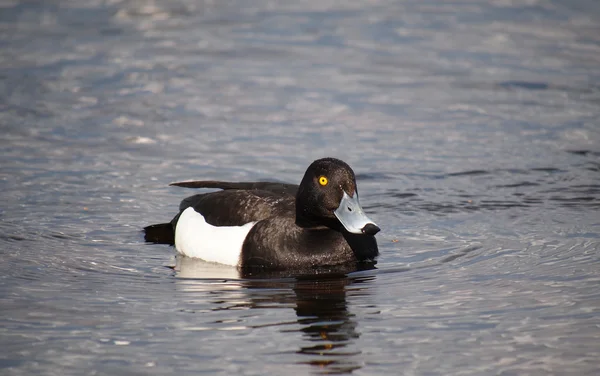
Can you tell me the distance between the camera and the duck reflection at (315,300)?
6438mm

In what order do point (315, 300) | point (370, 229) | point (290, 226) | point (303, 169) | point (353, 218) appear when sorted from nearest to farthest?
point (315, 300)
point (370, 229)
point (353, 218)
point (290, 226)
point (303, 169)

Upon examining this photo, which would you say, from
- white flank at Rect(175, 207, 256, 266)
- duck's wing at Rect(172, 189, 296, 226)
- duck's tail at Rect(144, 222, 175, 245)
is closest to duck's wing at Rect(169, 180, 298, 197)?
duck's wing at Rect(172, 189, 296, 226)

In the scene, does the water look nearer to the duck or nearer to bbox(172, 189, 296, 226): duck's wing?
the duck

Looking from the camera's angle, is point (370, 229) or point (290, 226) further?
point (290, 226)

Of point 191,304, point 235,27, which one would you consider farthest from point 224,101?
point 191,304

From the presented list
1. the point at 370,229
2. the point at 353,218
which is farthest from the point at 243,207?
the point at 370,229

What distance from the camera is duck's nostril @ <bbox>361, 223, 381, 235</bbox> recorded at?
26.8 feet

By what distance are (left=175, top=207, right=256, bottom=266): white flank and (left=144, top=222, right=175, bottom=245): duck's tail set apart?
26 centimetres

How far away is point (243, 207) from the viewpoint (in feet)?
29.8

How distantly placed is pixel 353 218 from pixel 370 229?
0.25m

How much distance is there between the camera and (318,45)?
17469mm

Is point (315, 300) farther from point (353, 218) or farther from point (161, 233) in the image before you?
point (161, 233)

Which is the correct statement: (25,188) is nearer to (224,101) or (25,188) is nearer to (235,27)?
(224,101)

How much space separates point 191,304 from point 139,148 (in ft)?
18.3
